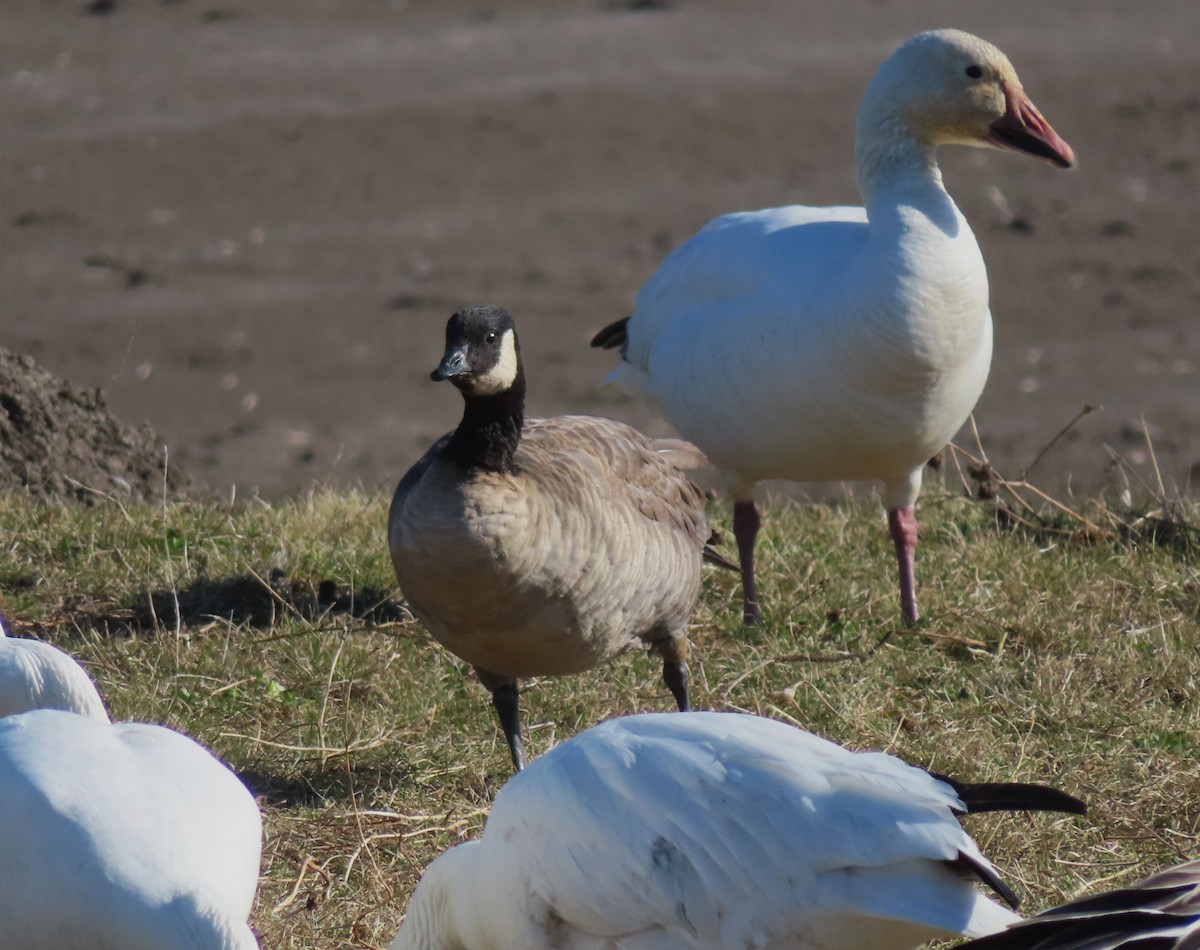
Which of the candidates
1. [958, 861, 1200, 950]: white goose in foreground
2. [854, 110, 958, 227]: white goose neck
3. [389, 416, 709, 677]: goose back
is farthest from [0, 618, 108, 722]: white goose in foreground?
[854, 110, 958, 227]: white goose neck

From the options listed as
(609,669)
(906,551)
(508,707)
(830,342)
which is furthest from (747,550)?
(508,707)

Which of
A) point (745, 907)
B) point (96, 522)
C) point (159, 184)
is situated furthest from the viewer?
point (159, 184)

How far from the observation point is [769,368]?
18.4 feet

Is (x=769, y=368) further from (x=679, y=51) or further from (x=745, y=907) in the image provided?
(x=679, y=51)

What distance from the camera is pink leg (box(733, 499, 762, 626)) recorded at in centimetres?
579

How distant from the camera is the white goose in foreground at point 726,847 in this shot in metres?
3.00

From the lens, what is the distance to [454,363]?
435cm

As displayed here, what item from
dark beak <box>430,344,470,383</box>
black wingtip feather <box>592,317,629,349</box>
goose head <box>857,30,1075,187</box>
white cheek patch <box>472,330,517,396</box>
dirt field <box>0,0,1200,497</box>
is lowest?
dirt field <box>0,0,1200,497</box>

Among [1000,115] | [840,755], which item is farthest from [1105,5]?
[840,755]

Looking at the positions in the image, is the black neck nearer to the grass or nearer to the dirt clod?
the grass

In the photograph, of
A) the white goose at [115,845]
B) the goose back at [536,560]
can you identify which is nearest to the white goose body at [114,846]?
the white goose at [115,845]

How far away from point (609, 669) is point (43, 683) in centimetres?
211

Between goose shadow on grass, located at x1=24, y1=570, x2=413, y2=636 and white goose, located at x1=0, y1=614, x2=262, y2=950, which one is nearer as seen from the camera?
white goose, located at x1=0, y1=614, x2=262, y2=950

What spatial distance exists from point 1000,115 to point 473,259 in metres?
6.19
